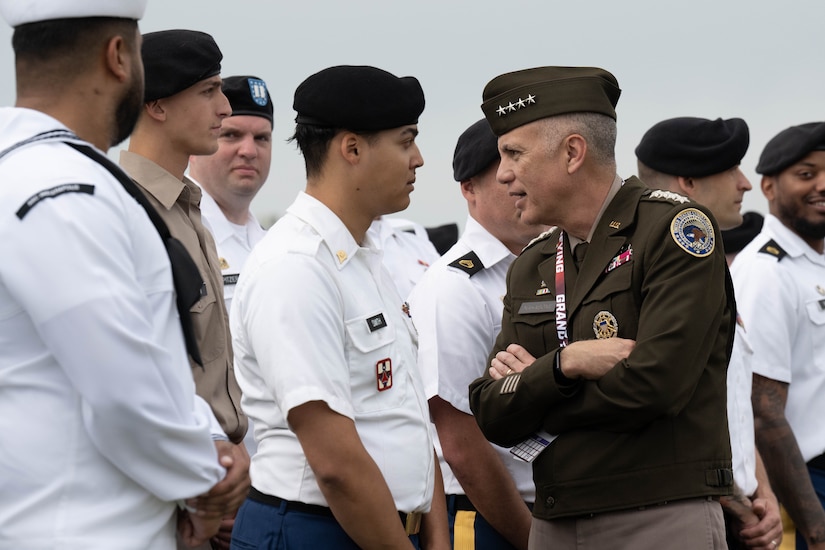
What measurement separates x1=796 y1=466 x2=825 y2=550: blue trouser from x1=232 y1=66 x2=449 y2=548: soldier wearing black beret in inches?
95.2

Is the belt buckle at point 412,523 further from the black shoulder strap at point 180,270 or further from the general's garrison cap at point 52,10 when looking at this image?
the general's garrison cap at point 52,10

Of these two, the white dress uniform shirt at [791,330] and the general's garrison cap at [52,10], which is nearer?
the general's garrison cap at [52,10]

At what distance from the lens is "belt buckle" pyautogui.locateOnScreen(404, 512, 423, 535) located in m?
3.28

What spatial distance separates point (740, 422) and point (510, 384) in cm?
126

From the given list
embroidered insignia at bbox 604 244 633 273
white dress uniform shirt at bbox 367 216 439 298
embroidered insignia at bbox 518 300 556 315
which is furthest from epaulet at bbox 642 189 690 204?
white dress uniform shirt at bbox 367 216 439 298

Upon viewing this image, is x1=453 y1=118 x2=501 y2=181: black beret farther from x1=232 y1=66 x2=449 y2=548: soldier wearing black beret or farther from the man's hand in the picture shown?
the man's hand

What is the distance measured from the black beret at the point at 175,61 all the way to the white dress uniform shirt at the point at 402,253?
93.8 inches

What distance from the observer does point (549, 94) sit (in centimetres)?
357


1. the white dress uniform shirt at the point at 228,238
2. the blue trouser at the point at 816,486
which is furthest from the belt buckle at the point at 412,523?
the blue trouser at the point at 816,486

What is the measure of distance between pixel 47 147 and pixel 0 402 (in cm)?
52

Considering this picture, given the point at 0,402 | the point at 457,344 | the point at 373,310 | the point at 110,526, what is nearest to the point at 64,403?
the point at 0,402

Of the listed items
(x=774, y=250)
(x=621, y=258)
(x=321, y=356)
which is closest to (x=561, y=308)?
(x=621, y=258)

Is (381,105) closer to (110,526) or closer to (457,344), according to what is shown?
(457,344)

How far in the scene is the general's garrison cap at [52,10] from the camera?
7.84 ft
